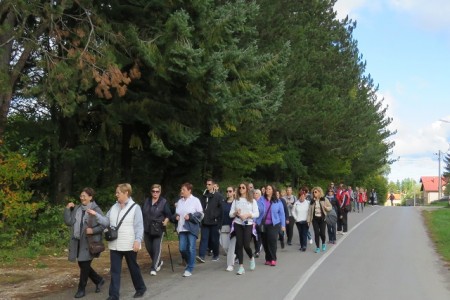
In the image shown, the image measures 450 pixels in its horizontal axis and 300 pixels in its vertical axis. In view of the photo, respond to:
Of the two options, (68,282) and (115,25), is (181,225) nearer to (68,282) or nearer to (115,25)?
(68,282)

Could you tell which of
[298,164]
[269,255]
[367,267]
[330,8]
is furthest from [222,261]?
[330,8]

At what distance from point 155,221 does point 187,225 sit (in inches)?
24.7

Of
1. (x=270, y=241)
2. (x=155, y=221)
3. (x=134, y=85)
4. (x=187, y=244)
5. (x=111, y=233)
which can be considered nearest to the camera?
(x=111, y=233)

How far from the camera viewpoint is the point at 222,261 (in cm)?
1255

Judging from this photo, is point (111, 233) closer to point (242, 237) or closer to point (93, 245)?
point (93, 245)

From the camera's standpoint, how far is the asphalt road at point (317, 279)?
866cm

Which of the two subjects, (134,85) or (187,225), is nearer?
(187,225)

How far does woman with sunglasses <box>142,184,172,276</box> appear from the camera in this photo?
411 inches

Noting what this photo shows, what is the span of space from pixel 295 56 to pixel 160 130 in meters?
11.9

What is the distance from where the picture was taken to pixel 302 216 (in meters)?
15.0

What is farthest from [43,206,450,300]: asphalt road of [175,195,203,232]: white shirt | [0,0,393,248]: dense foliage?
[0,0,393,248]: dense foliage

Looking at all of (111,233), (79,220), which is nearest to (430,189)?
(79,220)

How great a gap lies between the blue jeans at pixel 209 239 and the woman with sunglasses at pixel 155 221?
6.07 ft

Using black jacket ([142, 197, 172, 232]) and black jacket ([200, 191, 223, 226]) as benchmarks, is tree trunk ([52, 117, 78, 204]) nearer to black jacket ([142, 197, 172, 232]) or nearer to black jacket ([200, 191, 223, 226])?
black jacket ([200, 191, 223, 226])
